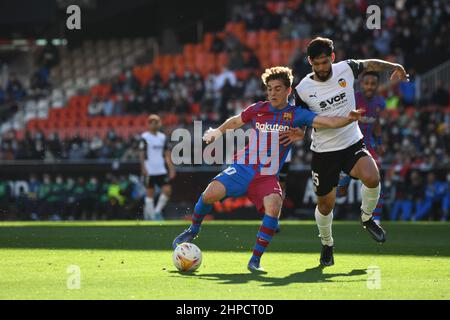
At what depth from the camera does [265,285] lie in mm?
8617

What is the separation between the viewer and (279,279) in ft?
30.0

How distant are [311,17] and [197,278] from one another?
858 inches

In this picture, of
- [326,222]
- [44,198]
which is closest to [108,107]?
[44,198]

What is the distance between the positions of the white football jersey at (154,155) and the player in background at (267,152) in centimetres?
943

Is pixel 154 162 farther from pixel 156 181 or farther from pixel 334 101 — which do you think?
pixel 334 101

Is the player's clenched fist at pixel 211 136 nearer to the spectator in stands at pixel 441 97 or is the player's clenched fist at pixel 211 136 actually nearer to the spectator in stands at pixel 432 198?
the spectator in stands at pixel 432 198

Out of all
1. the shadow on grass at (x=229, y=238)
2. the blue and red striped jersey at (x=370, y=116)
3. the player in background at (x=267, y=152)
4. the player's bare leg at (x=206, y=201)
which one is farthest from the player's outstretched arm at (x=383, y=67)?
the blue and red striped jersey at (x=370, y=116)

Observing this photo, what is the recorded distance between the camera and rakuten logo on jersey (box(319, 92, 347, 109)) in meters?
10.5

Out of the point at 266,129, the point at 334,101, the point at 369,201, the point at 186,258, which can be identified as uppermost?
the point at 334,101

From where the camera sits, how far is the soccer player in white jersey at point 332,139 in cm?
1056

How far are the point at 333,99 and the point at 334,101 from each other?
0.03m

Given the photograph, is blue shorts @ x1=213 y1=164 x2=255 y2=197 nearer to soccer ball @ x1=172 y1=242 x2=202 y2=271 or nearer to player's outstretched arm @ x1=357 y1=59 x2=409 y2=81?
soccer ball @ x1=172 y1=242 x2=202 y2=271
